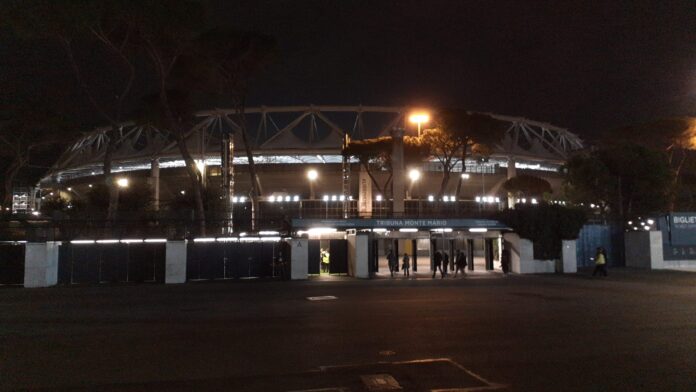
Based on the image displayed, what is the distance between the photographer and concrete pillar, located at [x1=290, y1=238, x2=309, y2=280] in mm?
24156

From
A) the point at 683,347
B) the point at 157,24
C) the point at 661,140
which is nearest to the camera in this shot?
the point at 683,347

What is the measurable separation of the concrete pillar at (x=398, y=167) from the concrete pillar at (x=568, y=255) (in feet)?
44.6

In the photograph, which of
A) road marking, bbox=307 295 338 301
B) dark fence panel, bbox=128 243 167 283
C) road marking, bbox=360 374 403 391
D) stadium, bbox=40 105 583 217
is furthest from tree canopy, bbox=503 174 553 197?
road marking, bbox=360 374 403 391

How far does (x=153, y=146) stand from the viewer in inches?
2603

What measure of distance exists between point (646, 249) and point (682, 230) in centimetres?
251

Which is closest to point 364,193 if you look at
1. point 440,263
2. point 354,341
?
point 440,263

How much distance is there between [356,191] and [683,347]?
5489cm

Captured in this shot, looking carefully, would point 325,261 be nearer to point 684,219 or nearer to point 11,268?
point 11,268

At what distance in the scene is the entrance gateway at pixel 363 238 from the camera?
25391 mm

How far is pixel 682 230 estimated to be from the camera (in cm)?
2986

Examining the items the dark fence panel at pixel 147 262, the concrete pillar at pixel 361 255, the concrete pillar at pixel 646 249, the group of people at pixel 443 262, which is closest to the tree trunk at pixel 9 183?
the dark fence panel at pixel 147 262

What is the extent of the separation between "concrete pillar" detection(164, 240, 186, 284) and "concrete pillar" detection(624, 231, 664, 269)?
23.8m

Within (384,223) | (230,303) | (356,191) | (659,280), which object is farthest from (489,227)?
(356,191)

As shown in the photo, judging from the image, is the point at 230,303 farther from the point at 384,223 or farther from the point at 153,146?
the point at 153,146
